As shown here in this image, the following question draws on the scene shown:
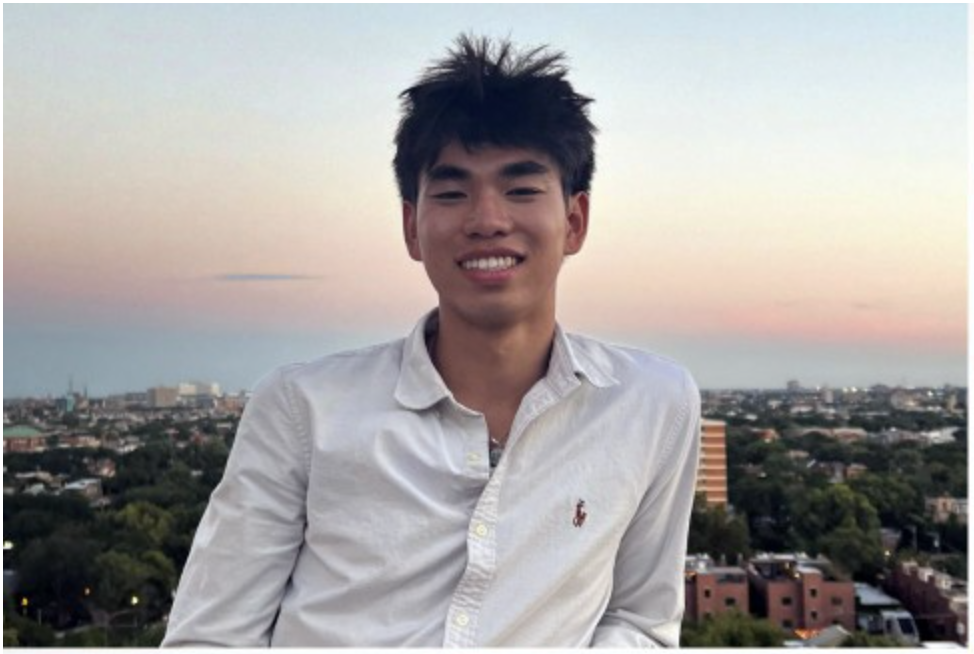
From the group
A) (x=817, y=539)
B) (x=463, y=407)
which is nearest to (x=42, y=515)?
(x=463, y=407)

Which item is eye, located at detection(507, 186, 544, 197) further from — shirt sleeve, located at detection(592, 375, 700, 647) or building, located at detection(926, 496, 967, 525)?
building, located at detection(926, 496, 967, 525)

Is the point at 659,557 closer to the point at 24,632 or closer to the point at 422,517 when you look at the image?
the point at 422,517

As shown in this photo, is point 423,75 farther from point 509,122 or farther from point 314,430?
point 314,430

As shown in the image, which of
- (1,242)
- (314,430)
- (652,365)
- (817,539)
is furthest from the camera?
(817,539)

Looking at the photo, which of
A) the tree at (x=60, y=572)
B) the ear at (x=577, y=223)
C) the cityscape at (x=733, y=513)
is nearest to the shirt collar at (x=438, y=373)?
the ear at (x=577, y=223)

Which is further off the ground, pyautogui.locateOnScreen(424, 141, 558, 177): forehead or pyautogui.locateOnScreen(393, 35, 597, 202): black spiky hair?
pyautogui.locateOnScreen(393, 35, 597, 202): black spiky hair

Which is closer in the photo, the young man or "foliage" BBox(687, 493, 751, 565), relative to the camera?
the young man

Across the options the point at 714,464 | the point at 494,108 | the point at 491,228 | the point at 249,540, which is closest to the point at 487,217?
the point at 491,228

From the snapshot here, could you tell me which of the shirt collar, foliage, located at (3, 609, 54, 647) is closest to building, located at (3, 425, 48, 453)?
foliage, located at (3, 609, 54, 647)
